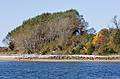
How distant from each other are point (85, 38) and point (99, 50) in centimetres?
1961

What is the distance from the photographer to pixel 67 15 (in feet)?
499

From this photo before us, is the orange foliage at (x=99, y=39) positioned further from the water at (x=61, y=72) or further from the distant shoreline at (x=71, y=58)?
the water at (x=61, y=72)

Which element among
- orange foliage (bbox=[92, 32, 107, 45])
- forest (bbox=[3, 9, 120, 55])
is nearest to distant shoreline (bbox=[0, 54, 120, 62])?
forest (bbox=[3, 9, 120, 55])

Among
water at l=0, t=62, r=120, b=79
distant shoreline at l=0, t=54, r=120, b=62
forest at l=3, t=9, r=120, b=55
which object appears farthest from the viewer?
forest at l=3, t=9, r=120, b=55

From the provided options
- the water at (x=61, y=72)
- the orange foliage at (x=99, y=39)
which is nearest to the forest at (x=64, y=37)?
the orange foliage at (x=99, y=39)

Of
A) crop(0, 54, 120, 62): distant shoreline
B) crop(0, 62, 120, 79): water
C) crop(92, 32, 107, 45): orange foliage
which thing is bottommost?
crop(0, 62, 120, 79): water

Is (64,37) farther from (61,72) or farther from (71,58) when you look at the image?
(61,72)

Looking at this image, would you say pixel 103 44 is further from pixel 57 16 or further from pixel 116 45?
pixel 57 16

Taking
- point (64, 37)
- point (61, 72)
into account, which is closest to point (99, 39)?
point (64, 37)

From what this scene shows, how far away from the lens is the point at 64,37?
14025 centimetres

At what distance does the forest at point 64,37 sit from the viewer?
403ft

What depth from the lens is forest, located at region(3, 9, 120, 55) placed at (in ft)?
403

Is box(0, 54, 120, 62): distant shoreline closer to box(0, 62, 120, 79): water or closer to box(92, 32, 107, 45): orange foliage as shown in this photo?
box(92, 32, 107, 45): orange foliage

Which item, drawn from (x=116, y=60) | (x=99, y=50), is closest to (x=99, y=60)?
(x=116, y=60)
